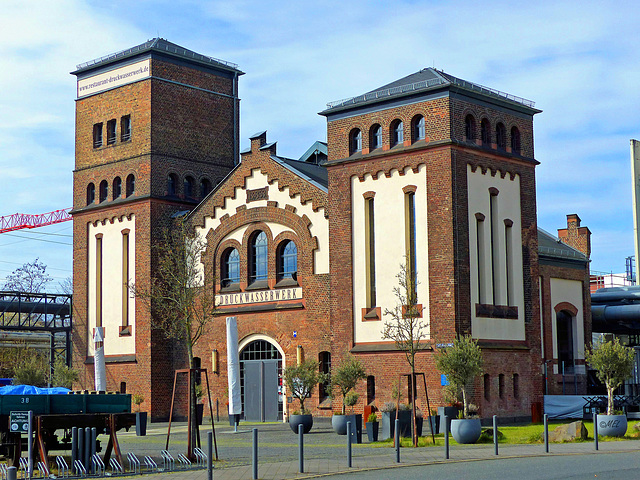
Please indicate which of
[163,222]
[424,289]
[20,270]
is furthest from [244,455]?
[20,270]

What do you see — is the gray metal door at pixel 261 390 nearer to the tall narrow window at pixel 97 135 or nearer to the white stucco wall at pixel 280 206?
the white stucco wall at pixel 280 206

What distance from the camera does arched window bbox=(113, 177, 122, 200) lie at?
4384 cm

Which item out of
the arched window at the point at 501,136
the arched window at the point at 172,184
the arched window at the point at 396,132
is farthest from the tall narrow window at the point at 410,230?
the arched window at the point at 172,184

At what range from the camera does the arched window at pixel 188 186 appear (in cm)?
4372

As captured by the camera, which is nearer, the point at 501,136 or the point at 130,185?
the point at 501,136

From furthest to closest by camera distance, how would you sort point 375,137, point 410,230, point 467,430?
point 375,137
point 410,230
point 467,430

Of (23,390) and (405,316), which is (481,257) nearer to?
(405,316)

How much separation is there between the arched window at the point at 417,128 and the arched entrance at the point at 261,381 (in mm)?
10578

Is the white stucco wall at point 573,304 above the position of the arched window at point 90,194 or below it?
below

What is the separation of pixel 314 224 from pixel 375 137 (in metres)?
4.39

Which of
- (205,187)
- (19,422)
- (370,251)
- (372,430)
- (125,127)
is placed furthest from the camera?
(205,187)

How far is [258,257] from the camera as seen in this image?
130ft

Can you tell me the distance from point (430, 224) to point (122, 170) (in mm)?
17017

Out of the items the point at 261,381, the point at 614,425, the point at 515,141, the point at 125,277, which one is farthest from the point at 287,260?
the point at 614,425
